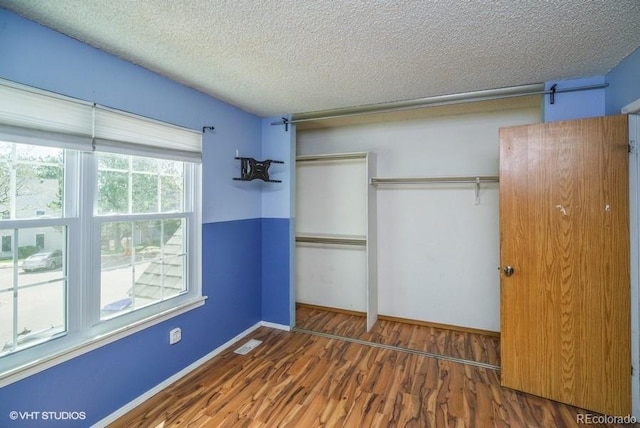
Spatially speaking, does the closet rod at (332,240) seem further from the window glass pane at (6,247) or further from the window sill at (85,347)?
the window glass pane at (6,247)

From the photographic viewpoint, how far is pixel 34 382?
1.55 meters

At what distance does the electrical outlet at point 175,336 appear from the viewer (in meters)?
2.31

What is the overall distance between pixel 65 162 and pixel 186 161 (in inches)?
31.4

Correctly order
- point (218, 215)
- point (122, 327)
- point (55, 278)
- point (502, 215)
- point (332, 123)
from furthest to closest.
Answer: point (332, 123) < point (218, 215) < point (502, 215) < point (122, 327) < point (55, 278)

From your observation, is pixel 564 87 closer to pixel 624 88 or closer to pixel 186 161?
pixel 624 88

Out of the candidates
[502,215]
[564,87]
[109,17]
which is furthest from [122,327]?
[564,87]

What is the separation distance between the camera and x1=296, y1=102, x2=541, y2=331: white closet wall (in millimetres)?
3111

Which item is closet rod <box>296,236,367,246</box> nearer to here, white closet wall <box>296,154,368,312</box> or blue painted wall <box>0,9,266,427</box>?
white closet wall <box>296,154,368,312</box>

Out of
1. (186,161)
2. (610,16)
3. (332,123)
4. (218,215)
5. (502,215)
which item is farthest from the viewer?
(332,123)

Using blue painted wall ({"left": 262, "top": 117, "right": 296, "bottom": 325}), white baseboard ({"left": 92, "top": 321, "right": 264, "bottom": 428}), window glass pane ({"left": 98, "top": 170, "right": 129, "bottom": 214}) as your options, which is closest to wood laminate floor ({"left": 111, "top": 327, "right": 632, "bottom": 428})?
white baseboard ({"left": 92, "top": 321, "right": 264, "bottom": 428})

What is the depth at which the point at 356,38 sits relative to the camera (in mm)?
1734

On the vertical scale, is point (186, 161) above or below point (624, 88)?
below

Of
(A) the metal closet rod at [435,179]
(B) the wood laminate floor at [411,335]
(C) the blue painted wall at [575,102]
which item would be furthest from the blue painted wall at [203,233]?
(C) the blue painted wall at [575,102]

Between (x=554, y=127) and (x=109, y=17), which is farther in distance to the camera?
(x=554, y=127)
